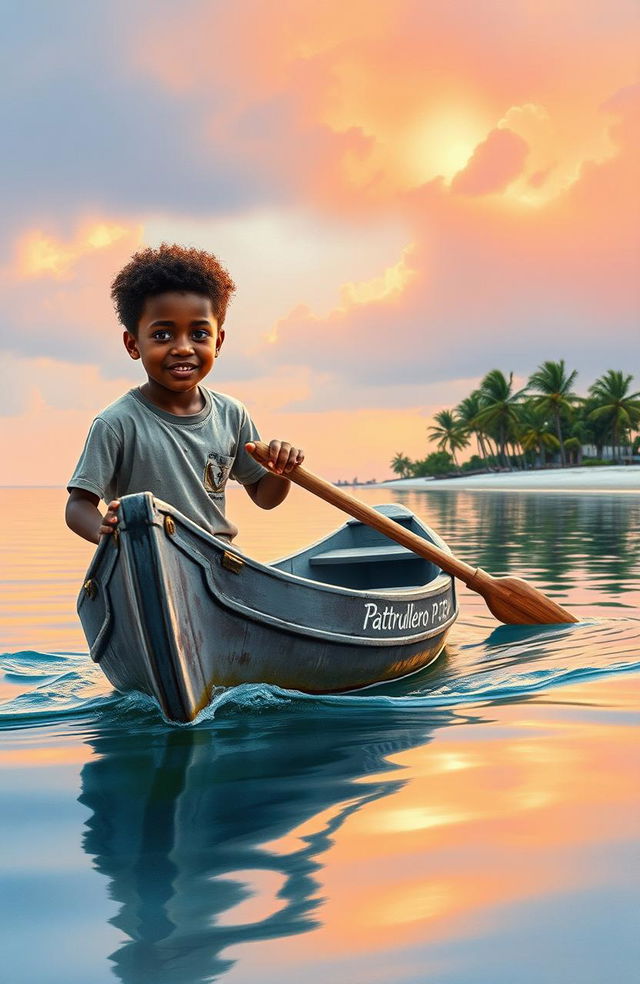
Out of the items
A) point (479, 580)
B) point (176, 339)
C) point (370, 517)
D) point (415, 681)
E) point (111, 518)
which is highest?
point (176, 339)

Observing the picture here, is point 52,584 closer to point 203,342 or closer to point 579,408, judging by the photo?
point 203,342

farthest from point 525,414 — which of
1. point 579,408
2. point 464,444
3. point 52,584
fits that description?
point 52,584

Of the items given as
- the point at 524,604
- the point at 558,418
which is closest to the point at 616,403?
the point at 558,418

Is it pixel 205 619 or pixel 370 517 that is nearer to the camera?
pixel 205 619

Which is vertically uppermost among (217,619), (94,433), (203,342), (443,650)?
(203,342)

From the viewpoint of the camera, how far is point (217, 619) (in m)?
4.00

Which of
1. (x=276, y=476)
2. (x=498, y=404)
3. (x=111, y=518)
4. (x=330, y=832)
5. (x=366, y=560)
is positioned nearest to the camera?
(x=330, y=832)

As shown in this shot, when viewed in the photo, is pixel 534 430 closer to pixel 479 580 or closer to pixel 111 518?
pixel 479 580

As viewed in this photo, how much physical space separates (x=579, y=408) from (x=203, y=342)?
62.9 m

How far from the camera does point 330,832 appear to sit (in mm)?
2660

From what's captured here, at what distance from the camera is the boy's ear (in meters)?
4.40

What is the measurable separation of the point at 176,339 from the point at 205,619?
1.18 meters

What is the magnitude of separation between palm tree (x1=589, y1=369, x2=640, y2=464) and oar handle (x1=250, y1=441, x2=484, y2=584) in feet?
178

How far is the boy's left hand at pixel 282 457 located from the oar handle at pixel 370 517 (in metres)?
0.03
